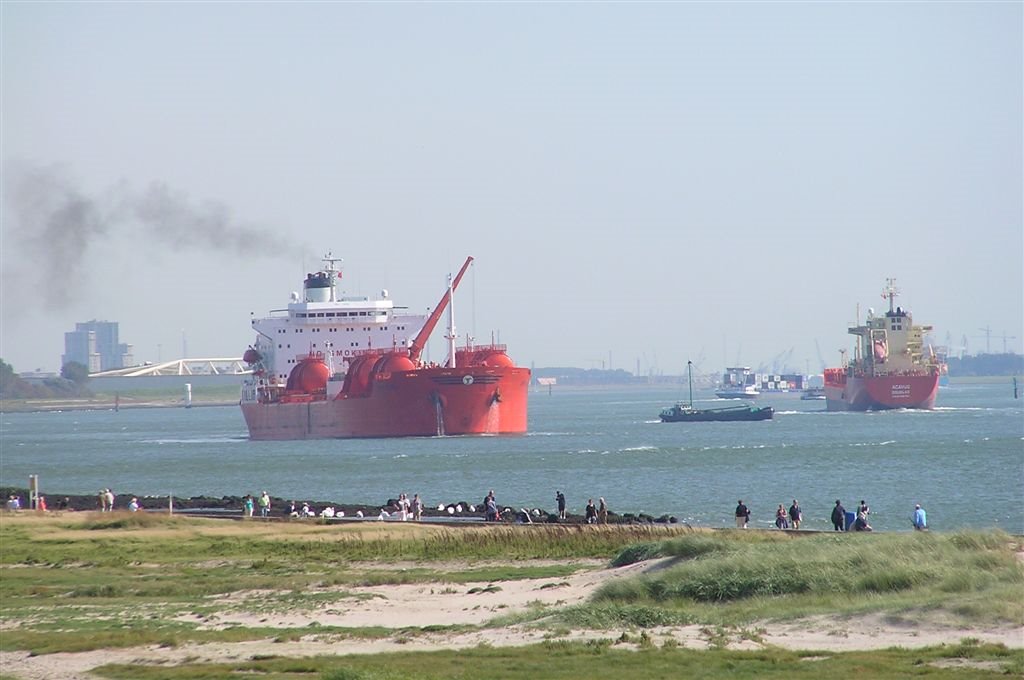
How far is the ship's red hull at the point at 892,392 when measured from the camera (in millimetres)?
104000

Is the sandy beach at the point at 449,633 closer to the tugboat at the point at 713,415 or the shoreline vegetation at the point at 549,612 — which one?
the shoreline vegetation at the point at 549,612

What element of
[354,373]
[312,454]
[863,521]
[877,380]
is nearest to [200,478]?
[312,454]

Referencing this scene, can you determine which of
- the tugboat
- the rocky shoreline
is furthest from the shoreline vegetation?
the tugboat

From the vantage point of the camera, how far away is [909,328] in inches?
4107

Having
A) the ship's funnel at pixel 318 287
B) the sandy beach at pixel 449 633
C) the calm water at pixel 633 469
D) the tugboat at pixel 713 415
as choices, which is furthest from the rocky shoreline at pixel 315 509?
the tugboat at pixel 713 415

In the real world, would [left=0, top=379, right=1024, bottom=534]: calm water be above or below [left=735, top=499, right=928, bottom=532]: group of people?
below

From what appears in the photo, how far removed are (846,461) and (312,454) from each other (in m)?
Result: 23.7

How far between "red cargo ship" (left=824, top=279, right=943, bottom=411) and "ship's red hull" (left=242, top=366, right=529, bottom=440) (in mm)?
36796

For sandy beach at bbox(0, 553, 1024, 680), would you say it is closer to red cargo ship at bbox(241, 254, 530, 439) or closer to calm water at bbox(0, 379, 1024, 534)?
calm water at bbox(0, 379, 1024, 534)

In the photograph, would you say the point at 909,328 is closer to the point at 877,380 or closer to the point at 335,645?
the point at 877,380

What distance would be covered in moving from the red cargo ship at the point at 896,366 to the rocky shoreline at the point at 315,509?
221 ft

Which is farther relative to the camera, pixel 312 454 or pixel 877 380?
pixel 877 380

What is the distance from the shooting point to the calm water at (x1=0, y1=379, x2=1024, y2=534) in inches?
1634

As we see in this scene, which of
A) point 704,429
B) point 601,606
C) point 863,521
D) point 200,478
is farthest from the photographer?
point 704,429
